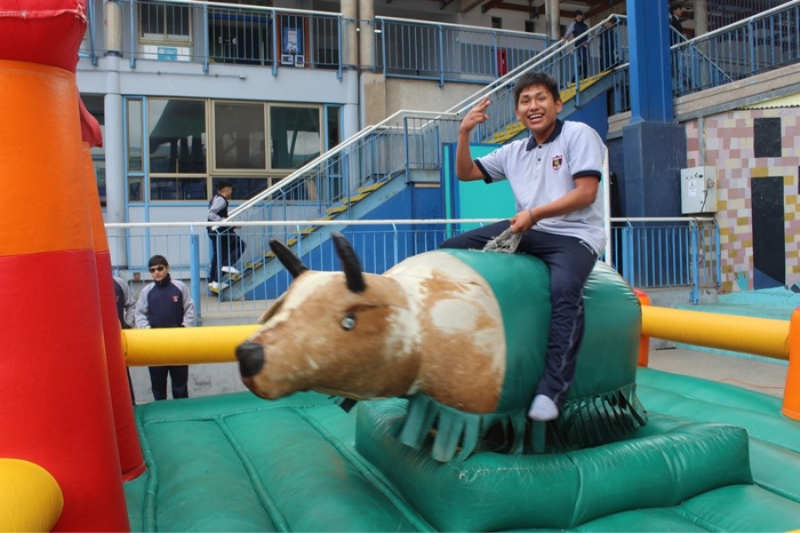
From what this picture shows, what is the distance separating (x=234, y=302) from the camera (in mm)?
7441

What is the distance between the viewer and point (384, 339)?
7.11 ft

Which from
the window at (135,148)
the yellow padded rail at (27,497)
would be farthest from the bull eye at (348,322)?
the window at (135,148)

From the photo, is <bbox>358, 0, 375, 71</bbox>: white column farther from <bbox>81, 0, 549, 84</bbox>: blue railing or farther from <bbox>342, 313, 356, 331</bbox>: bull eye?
<bbox>342, 313, 356, 331</bbox>: bull eye

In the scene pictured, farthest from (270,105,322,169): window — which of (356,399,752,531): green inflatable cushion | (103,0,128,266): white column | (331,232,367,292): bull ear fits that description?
(331,232,367,292): bull ear

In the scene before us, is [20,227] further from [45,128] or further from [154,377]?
[154,377]

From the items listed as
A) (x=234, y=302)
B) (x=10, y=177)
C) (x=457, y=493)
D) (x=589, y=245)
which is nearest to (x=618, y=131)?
(x=234, y=302)

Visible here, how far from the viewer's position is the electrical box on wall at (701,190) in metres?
9.04

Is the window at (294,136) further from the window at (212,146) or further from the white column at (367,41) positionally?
the white column at (367,41)

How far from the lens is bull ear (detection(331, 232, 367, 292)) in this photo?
2.06 m

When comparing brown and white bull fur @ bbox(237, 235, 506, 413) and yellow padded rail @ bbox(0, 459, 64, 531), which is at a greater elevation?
brown and white bull fur @ bbox(237, 235, 506, 413)

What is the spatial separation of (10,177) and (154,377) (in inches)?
144

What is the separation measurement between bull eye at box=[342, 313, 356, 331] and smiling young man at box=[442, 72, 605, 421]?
71cm

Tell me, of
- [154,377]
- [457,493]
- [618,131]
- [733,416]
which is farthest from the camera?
[618,131]

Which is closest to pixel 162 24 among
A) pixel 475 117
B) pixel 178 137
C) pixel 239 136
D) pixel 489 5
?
pixel 178 137
